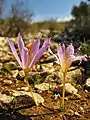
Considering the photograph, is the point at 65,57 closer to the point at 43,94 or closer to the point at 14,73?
the point at 43,94

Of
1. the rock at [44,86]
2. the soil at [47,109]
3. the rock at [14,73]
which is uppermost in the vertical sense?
the rock at [14,73]

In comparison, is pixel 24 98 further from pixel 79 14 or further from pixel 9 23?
pixel 9 23

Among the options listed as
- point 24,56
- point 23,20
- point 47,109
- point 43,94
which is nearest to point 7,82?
point 43,94

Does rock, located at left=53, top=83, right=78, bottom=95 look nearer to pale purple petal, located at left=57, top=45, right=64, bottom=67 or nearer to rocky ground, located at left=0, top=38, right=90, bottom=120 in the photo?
rocky ground, located at left=0, top=38, right=90, bottom=120

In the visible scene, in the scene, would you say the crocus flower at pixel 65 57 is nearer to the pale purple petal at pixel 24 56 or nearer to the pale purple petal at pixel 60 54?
the pale purple petal at pixel 60 54

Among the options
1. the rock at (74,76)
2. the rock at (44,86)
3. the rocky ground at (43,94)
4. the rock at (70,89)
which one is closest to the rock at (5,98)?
the rocky ground at (43,94)

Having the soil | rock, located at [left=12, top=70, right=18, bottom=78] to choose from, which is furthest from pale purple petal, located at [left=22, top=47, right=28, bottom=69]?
rock, located at [left=12, top=70, right=18, bottom=78]

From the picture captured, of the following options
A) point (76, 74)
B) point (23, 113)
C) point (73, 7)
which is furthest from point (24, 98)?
point (73, 7)
